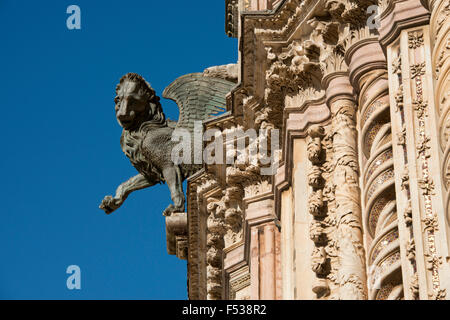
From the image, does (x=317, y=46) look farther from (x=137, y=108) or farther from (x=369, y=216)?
(x=137, y=108)

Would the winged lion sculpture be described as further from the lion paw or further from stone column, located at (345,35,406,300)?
stone column, located at (345,35,406,300)

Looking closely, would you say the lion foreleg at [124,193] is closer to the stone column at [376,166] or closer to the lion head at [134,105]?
the lion head at [134,105]

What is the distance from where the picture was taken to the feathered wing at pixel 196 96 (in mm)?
21109

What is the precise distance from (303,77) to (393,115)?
2871mm

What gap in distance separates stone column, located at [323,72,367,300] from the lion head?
19.9ft

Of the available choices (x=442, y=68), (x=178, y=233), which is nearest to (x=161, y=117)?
(x=178, y=233)

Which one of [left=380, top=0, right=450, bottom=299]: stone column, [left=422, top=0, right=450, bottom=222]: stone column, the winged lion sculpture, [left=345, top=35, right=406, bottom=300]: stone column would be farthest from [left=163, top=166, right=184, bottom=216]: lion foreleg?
[left=422, top=0, right=450, bottom=222]: stone column

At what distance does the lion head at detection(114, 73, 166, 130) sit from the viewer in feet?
69.4

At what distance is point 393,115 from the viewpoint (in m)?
Answer: 13.5

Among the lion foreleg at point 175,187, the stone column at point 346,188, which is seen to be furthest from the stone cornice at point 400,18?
the lion foreleg at point 175,187

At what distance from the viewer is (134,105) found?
21.2 m
